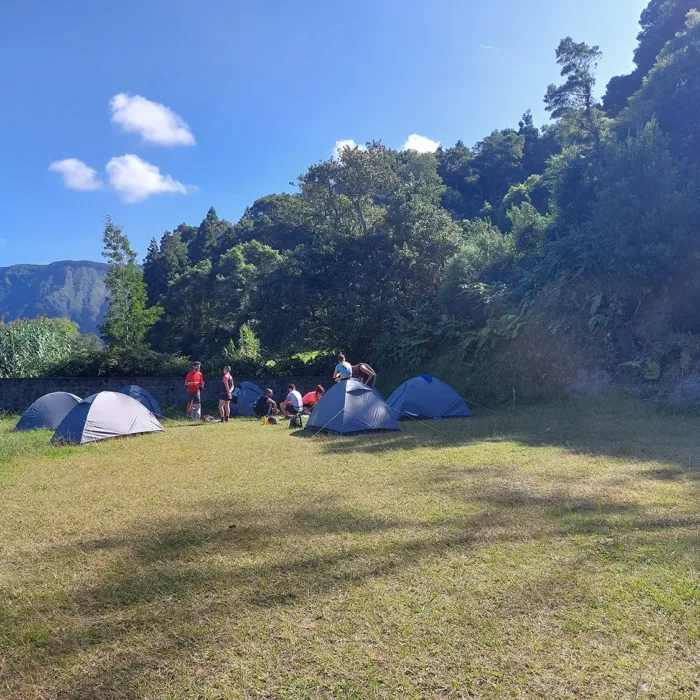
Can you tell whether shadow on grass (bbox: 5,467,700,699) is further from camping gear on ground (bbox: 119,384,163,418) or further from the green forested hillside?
camping gear on ground (bbox: 119,384,163,418)

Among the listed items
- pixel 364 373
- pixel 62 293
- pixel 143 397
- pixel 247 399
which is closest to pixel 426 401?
pixel 364 373

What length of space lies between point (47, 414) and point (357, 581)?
43.2 ft

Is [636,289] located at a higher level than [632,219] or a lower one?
lower

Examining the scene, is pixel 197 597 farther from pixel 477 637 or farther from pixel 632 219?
pixel 632 219

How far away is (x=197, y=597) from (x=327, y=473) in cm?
396

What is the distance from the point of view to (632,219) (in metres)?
15.1

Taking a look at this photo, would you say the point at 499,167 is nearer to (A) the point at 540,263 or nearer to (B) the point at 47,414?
(A) the point at 540,263

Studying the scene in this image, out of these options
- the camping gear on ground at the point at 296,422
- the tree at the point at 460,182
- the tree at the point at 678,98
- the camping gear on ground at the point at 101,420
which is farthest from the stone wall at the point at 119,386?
the tree at the point at 460,182

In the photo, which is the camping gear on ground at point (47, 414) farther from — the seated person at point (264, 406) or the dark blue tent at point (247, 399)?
the dark blue tent at point (247, 399)

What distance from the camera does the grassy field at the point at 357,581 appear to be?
293cm

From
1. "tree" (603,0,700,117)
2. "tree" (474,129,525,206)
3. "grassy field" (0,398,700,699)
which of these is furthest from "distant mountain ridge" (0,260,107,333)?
"grassy field" (0,398,700,699)

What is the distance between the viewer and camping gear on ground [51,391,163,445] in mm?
11137

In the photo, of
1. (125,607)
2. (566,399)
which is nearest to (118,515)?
(125,607)

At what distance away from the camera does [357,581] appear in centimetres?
406
